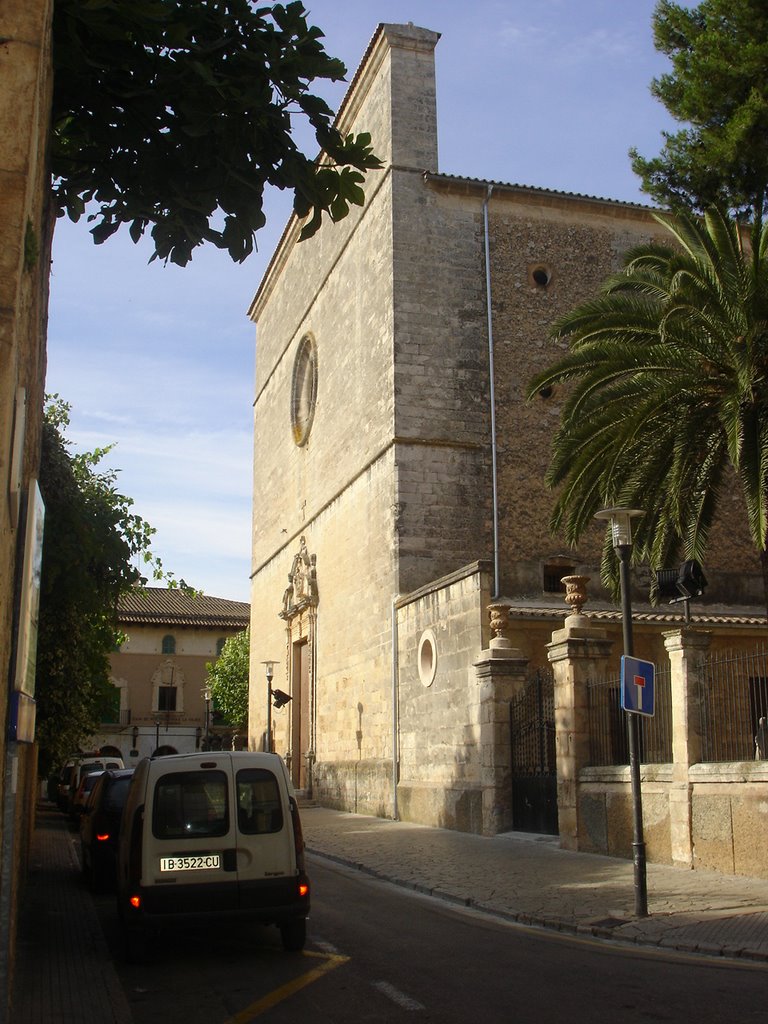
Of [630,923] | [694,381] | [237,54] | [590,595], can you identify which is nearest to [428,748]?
[590,595]

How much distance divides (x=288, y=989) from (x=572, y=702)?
8.67 metres

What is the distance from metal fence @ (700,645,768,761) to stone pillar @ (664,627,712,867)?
4.5 inches

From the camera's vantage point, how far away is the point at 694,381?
14328 millimetres

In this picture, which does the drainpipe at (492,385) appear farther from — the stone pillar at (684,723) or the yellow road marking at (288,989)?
the yellow road marking at (288,989)

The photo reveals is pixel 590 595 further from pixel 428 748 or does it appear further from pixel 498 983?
pixel 498 983

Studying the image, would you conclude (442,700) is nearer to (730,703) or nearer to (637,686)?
(730,703)

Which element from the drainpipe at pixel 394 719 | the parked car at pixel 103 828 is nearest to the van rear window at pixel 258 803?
the parked car at pixel 103 828

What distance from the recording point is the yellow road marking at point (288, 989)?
6.55 metres

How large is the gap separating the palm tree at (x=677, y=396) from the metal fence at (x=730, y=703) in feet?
5.75

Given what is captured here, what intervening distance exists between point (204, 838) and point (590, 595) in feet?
52.3

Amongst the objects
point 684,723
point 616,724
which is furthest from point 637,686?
point 616,724

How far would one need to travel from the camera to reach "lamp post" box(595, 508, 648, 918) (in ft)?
32.3

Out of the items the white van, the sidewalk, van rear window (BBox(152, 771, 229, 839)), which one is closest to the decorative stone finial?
the sidewalk

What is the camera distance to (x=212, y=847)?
850 cm
